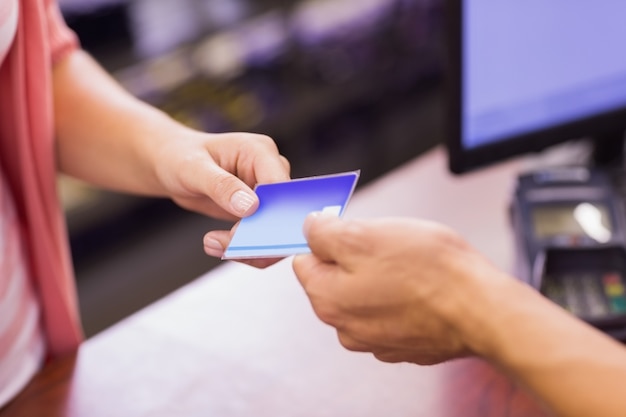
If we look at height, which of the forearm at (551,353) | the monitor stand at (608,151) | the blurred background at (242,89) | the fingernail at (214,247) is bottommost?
the blurred background at (242,89)

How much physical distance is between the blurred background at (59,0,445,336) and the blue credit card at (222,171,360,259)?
1.45 meters

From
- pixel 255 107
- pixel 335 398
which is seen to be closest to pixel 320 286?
pixel 335 398

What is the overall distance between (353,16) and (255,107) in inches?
23.3

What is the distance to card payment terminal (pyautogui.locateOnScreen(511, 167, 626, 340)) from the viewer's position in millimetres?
890

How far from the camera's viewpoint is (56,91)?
0.95 metres

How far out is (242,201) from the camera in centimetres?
67

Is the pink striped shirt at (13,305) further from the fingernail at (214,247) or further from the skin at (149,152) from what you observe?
the fingernail at (214,247)

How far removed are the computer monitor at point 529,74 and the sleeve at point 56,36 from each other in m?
0.43

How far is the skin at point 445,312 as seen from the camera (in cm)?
55

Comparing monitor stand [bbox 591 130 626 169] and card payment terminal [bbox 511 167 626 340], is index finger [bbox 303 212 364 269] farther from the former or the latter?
monitor stand [bbox 591 130 626 169]

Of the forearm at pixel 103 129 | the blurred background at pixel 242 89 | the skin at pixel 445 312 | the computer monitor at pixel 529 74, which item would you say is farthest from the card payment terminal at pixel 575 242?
the blurred background at pixel 242 89

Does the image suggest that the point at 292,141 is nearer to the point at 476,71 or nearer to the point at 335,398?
the point at 476,71

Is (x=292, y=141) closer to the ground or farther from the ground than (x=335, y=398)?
closer to the ground

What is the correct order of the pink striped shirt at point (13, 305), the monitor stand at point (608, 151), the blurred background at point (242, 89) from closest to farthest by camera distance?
the pink striped shirt at point (13, 305), the monitor stand at point (608, 151), the blurred background at point (242, 89)
